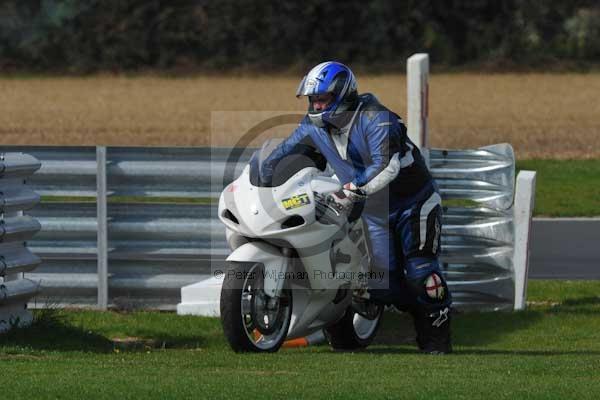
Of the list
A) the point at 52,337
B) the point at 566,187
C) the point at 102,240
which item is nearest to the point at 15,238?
the point at 52,337

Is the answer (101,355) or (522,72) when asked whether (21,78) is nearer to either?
(522,72)

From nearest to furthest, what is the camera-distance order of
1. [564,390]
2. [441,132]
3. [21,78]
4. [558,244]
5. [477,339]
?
[564,390] → [477,339] → [558,244] → [441,132] → [21,78]

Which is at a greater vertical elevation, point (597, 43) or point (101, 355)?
point (597, 43)

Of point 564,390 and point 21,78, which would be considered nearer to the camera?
point 564,390

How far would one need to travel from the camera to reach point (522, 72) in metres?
48.6

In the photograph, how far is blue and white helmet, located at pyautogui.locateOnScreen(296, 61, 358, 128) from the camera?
A: 8539 mm

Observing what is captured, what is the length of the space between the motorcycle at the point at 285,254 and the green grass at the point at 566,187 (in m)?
8.24

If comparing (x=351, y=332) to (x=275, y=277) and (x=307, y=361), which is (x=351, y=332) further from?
(x=307, y=361)

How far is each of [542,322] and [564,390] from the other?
386 centimetres

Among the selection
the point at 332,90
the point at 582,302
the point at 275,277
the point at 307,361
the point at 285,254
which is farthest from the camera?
the point at 582,302

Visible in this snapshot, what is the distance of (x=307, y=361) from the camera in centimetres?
790

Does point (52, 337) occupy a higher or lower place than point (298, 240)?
lower

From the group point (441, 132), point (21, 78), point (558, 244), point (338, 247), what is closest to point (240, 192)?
point (338, 247)

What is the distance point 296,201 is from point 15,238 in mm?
2192
